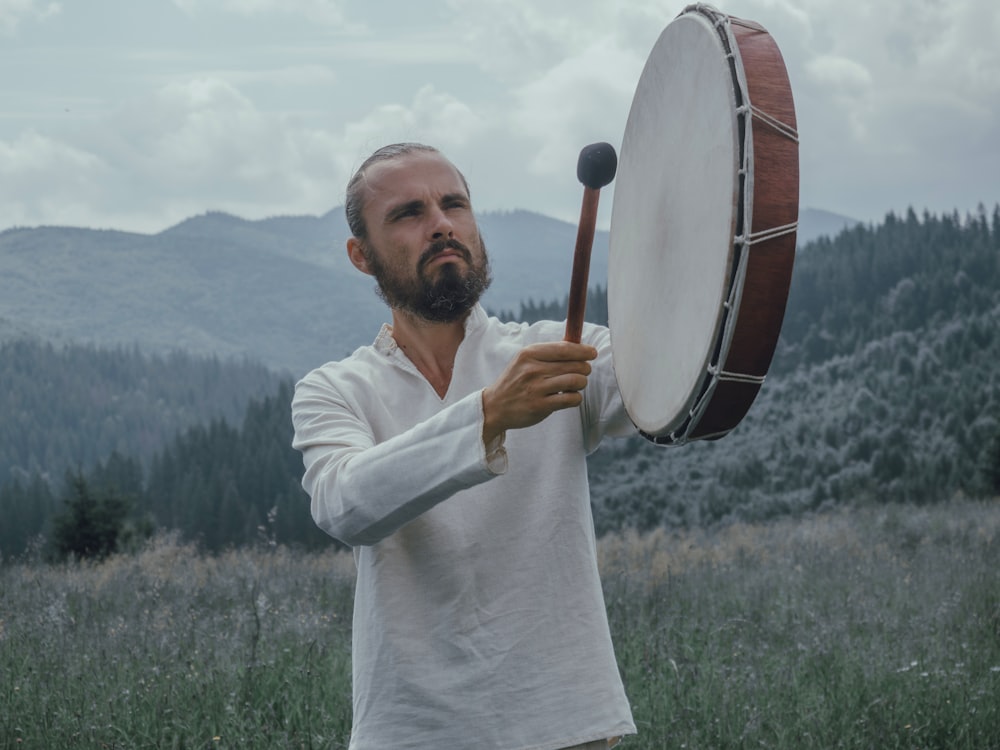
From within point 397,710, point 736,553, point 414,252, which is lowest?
point 736,553

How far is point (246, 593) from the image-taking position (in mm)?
7445

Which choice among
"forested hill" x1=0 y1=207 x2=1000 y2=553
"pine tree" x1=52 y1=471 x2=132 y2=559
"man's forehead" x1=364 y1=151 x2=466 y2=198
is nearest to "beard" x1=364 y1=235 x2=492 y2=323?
"man's forehead" x1=364 y1=151 x2=466 y2=198

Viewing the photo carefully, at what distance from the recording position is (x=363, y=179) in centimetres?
216

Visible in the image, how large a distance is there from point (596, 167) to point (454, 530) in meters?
0.67

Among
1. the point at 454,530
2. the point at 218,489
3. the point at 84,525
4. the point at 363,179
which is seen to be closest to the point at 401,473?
the point at 454,530

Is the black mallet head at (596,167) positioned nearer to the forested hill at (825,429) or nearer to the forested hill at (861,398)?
the forested hill at (825,429)

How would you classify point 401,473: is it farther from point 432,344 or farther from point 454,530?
point 432,344

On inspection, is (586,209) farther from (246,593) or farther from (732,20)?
(246,593)

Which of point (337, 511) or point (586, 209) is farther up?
point (586, 209)

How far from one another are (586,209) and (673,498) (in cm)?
4855

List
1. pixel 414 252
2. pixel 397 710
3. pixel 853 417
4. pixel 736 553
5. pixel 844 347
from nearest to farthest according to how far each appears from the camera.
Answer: pixel 397 710, pixel 414 252, pixel 736 553, pixel 853 417, pixel 844 347

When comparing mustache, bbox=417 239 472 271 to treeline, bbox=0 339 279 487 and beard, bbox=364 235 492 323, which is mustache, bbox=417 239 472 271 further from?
treeline, bbox=0 339 279 487

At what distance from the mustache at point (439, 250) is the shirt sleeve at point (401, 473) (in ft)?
1.23

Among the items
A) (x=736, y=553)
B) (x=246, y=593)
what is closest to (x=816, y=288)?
(x=736, y=553)
